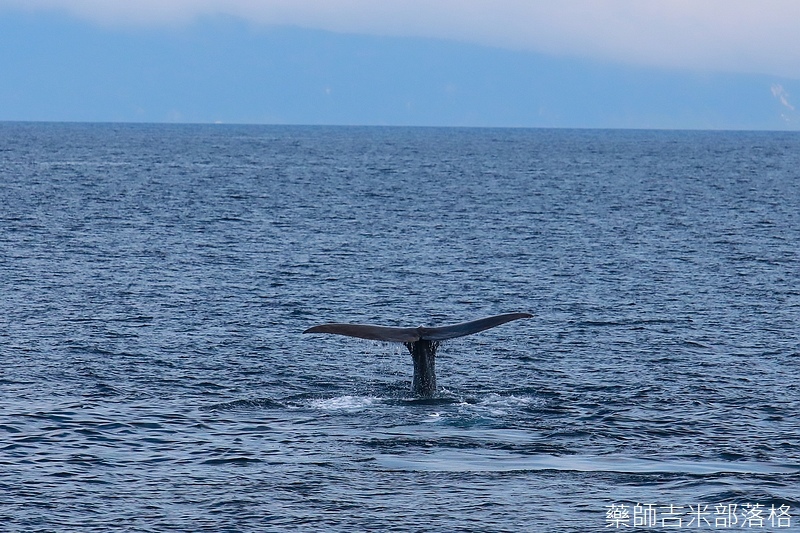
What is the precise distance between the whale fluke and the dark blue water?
2.14 feet

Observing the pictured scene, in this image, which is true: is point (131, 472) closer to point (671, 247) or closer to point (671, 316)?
point (671, 316)

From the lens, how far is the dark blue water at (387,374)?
69.9 feet

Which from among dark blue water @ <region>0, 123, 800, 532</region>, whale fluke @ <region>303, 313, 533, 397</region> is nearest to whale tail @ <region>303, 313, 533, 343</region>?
whale fluke @ <region>303, 313, 533, 397</region>

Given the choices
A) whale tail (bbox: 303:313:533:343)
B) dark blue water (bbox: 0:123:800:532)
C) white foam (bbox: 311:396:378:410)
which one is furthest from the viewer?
white foam (bbox: 311:396:378:410)

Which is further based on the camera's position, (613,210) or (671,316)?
(613,210)

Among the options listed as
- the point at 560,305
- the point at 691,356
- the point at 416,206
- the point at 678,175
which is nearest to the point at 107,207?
the point at 416,206

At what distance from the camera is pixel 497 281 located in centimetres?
4903

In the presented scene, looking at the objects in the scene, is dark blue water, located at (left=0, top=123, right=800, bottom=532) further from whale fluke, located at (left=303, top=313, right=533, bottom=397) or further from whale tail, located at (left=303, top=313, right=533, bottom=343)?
whale tail, located at (left=303, top=313, right=533, bottom=343)

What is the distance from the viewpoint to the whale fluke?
80.6ft

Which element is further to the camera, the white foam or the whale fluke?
the white foam

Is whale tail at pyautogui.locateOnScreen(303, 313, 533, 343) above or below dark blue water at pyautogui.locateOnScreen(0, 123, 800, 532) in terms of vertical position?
above

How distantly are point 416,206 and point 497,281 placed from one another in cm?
3697

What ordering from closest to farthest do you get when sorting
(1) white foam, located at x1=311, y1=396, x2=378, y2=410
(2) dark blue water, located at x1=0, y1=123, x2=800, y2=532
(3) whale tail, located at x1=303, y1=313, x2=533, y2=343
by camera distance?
(2) dark blue water, located at x1=0, y1=123, x2=800, y2=532
(3) whale tail, located at x1=303, y1=313, x2=533, y2=343
(1) white foam, located at x1=311, y1=396, x2=378, y2=410

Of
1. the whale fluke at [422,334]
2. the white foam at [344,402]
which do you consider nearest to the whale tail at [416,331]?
the whale fluke at [422,334]
